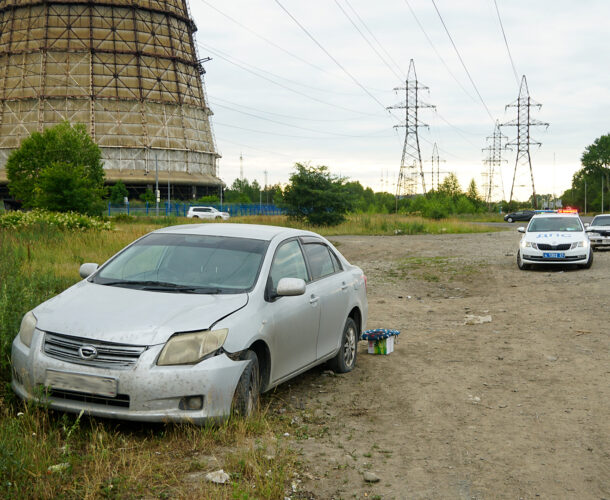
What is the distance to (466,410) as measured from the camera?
253 inches

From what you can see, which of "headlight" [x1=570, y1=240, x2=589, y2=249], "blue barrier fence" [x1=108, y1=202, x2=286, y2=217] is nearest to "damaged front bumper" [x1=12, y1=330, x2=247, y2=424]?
"headlight" [x1=570, y1=240, x2=589, y2=249]

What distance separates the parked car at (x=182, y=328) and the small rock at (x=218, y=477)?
66 cm

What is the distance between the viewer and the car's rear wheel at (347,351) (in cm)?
773

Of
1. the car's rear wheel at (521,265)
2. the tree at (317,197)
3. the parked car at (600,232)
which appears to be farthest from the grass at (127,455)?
the tree at (317,197)

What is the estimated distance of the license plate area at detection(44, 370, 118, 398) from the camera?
487cm

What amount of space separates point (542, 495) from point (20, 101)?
85370 millimetres

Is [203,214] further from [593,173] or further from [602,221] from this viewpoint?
[593,173]

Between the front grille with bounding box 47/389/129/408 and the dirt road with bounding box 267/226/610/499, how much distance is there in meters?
1.35

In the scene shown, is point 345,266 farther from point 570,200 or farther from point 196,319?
point 570,200

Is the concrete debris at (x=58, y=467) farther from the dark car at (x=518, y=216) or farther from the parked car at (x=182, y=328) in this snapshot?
the dark car at (x=518, y=216)

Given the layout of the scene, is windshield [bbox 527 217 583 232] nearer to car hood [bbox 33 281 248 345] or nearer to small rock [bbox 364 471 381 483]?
car hood [bbox 33 281 248 345]

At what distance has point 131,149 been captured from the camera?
268 ft

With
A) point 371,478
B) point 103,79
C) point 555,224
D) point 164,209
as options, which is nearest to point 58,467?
point 371,478

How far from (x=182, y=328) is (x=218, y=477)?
1.19 metres
